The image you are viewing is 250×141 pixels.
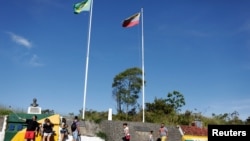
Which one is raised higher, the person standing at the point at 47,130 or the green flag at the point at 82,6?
the green flag at the point at 82,6

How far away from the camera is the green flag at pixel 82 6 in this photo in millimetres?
30547

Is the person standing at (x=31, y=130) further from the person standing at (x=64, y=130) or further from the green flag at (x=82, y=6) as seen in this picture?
the green flag at (x=82, y=6)

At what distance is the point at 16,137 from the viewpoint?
24.1 metres

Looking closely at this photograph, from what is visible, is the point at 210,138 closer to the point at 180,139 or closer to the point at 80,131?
the point at 80,131

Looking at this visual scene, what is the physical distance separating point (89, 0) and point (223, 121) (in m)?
23.4

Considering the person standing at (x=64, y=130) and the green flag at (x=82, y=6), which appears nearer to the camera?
the person standing at (x=64, y=130)

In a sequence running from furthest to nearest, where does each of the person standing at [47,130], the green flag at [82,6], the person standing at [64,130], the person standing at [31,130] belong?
the green flag at [82,6] < the person standing at [64,130] < the person standing at [47,130] < the person standing at [31,130]

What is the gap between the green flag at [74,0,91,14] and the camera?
100ft

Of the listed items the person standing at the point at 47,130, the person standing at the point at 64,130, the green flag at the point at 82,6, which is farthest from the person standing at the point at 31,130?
the green flag at the point at 82,6

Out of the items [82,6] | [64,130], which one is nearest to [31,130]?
[64,130]

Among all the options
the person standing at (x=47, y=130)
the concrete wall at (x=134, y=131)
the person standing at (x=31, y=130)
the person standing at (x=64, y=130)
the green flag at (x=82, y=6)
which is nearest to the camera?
the person standing at (x=31, y=130)

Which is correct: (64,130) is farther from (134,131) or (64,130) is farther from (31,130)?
(134,131)

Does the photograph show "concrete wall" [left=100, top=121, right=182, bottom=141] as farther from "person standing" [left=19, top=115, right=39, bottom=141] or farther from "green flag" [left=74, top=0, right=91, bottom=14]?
"green flag" [left=74, top=0, right=91, bottom=14]

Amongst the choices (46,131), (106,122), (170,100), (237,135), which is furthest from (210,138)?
(170,100)
